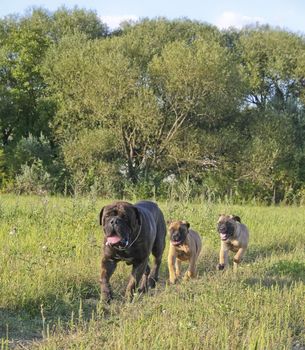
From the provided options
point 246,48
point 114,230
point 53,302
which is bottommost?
point 53,302

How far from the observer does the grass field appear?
4.67m

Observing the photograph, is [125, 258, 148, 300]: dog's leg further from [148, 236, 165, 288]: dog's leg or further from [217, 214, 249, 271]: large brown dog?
[217, 214, 249, 271]: large brown dog

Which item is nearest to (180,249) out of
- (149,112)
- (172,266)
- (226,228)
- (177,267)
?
(172,266)

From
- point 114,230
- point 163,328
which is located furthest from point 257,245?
point 163,328

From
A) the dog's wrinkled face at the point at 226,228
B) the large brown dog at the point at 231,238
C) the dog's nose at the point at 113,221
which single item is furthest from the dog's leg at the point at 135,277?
the dog's wrinkled face at the point at 226,228

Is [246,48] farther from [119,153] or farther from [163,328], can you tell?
[163,328]

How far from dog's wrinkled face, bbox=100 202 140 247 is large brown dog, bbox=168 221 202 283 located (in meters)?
1.67

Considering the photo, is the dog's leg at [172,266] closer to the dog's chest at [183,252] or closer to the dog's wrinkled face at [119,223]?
the dog's chest at [183,252]

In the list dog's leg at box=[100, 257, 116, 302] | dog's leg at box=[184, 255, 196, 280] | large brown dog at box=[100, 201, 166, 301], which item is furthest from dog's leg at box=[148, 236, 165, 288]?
dog's leg at box=[100, 257, 116, 302]

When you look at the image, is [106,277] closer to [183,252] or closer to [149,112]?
[183,252]

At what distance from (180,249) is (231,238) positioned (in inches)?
49.6

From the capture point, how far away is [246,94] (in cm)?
3353

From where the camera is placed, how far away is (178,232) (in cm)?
860

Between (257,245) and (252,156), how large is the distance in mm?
19002
